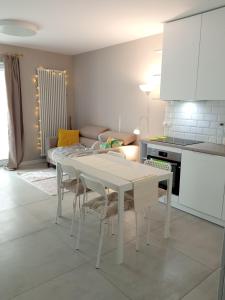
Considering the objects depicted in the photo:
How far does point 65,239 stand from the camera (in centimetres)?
264

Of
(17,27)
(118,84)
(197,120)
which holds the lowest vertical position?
(197,120)

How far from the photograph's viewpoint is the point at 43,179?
4.59 meters

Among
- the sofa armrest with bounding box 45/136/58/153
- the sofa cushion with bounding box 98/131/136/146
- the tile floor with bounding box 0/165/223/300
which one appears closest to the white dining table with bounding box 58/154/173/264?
the tile floor with bounding box 0/165/223/300

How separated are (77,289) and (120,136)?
118 inches

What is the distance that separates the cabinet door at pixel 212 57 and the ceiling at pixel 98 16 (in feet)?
0.49

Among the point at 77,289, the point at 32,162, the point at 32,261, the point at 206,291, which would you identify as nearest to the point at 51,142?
the point at 32,162

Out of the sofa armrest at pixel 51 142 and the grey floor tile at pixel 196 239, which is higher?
the sofa armrest at pixel 51 142

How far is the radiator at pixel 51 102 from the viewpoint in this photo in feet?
18.0

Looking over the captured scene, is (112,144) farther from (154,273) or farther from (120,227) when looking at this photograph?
(154,273)

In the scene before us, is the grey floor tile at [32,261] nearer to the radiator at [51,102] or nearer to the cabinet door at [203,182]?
the cabinet door at [203,182]

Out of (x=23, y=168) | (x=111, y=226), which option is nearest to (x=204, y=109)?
(x=111, y=226)

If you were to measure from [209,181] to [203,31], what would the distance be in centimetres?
183

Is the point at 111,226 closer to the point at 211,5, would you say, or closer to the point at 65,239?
the point at 65,239

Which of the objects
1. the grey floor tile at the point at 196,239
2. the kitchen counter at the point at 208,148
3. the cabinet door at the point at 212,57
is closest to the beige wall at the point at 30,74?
the kitchen counter at the point at 208,148
